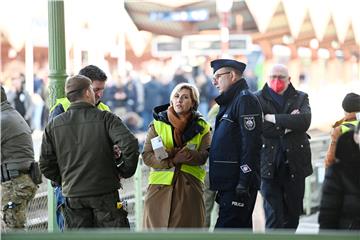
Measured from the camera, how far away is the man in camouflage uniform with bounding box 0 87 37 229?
6.19 meters

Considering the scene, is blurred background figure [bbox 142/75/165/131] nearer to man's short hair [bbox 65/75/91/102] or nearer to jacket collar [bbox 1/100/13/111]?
jacket collar [bbox 1/100/13/111]

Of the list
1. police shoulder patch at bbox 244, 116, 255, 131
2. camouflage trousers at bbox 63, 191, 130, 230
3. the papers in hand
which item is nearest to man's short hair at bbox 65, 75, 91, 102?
camouflage trousers at bbox 63, 191, 130, 230

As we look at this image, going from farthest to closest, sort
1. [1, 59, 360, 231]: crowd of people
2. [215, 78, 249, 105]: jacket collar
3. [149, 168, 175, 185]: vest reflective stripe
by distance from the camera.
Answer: [149, 168, 175, 185]: vest reflective stripe < [215, 78, 249, 105]: jacket collar < [1, 59, 360, 231]: crowd of people

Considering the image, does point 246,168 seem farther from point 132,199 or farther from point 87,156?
point 132,199

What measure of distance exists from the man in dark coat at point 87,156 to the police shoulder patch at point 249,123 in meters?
0.83

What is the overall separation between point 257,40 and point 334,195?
8700 mm

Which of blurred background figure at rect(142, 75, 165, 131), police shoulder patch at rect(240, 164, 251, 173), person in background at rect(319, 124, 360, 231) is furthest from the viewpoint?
blurred background figure at rect(142, 75, 165, 131)

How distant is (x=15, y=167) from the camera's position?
6.26 metres

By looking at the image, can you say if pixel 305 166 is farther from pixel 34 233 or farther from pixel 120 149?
pixel 34 233

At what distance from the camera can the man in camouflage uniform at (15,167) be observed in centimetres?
619

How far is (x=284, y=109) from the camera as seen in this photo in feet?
21.1

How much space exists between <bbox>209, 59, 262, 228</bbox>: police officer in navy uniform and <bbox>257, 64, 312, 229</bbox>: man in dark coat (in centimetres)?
94

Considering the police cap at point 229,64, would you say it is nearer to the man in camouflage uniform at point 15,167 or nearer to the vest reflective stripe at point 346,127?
the vest reflective stripe at point 346,127

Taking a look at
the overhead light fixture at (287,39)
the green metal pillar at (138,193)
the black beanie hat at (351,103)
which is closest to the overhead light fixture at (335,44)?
the overhead light fixture at (287,39)
